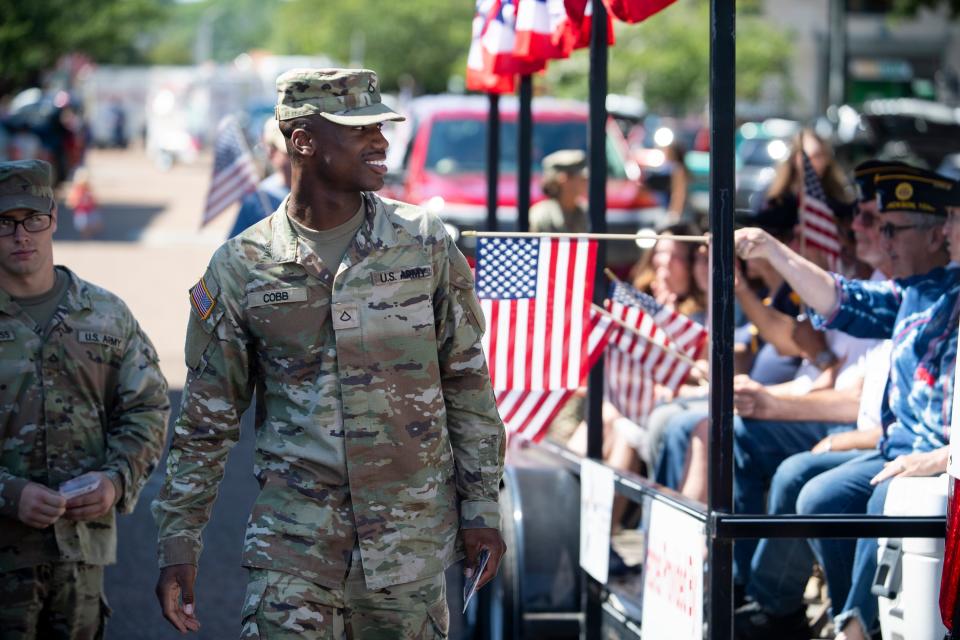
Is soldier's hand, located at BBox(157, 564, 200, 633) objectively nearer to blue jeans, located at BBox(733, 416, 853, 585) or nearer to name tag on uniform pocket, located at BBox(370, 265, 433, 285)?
name tag on uniform pocket, located at BBox(370, 265, 433, 285)

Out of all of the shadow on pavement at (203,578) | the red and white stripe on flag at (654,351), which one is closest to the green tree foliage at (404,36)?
the shadow on pavement at (203,578)

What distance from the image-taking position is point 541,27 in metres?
5.79

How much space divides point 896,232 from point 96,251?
17707 millimetres

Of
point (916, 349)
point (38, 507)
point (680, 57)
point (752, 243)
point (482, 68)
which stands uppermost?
point (680, 57)

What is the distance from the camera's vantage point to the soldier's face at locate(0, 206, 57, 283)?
170 inches

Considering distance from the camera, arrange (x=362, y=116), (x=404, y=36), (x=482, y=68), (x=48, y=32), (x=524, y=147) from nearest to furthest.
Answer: (x=362, y=116) → (x=482, y=68) → (x=524, y=147) → (x=48, y=32) → (x=404, y=36)

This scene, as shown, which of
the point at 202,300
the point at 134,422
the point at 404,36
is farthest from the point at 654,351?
the point at 404,36

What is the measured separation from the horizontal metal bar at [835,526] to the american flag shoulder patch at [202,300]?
151cm

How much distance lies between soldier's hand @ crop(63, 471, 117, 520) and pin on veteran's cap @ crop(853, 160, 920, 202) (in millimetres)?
2850

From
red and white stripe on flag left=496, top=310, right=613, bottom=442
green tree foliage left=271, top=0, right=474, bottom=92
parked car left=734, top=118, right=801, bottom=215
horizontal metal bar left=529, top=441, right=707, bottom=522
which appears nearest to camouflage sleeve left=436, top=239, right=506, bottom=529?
horizontal metal bar left=529, top=441, right=707, bottom=522

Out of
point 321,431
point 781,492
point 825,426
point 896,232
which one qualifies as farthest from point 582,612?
point 321,431

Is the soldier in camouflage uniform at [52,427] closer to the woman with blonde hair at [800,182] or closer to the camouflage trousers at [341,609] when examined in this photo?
the camouflage trousers at [341,609]

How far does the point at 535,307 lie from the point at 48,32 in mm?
34380

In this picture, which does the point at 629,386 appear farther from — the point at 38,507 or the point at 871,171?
the point at 38,507
